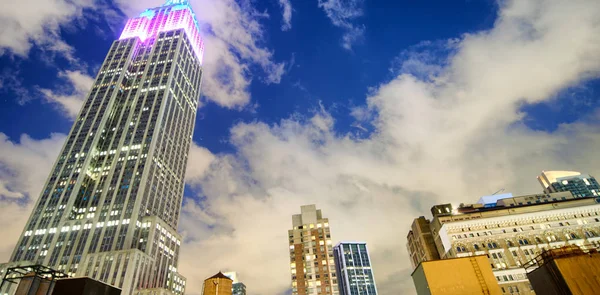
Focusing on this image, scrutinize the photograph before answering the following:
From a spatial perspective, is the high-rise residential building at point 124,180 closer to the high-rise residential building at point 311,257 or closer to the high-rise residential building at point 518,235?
the high-rise residential building at point 311,257

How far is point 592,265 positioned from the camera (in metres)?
26.6

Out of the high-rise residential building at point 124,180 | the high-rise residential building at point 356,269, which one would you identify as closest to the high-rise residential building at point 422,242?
the high-rise residential building at point 356,269

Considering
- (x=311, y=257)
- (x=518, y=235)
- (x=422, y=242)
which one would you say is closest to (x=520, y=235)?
(x=518, y=235)

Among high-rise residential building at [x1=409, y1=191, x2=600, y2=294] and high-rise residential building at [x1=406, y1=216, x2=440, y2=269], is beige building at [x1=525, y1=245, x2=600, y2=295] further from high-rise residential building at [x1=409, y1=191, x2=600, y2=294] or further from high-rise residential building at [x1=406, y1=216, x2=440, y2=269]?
high-rise residential building at [x1=406, y1=216, x2=440, y2=269]

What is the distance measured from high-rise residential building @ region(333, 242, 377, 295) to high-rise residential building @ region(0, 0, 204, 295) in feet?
282

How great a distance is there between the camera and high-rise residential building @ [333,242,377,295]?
175 meters

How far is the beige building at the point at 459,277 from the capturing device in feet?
104

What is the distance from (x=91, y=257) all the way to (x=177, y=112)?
273ft

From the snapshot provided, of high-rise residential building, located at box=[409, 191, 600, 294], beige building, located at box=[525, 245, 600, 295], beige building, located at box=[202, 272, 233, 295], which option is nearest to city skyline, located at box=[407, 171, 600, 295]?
high-rise residential building, located at box=[409, 191, 600, 294]

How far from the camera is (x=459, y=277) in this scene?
106ft

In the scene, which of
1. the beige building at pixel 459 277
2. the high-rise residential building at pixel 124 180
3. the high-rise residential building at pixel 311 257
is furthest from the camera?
the high-rise residential building at pixel 311 257

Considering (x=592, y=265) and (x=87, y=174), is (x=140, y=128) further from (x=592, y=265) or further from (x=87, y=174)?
(x=592, y=265)

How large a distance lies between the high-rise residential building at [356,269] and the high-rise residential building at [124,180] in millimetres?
85988

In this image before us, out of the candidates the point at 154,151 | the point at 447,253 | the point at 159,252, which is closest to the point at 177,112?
the point at 154,151
